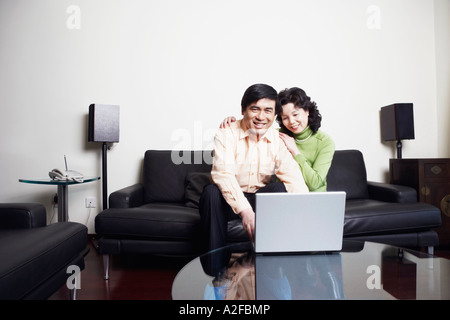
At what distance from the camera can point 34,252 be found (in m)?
1.16

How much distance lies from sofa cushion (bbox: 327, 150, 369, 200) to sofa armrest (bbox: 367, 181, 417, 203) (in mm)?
97

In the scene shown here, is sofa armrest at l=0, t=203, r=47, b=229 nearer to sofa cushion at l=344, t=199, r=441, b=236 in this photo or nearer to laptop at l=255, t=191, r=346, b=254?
laptop at l=255, t=191, r=346, b=254

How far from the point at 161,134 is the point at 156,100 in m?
0.31

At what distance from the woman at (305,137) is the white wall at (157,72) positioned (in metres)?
0.94

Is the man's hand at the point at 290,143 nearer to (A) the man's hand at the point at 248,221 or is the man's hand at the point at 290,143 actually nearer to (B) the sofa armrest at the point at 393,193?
(A) the man's hand at the point at 248,221

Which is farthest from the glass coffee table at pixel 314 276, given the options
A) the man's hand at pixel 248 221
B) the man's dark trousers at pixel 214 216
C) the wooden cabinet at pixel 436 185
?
the wooden cabinet at pixel 436 185

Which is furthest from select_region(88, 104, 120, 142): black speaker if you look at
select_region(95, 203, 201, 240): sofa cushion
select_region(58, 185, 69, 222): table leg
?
select_region(95, 203, 201, 240): sofa cushion

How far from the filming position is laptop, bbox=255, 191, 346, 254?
1.09m

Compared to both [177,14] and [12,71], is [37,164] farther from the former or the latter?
[177,14]

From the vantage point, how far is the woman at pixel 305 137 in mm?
1863

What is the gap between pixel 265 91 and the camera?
171 cm

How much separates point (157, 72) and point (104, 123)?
67 cm

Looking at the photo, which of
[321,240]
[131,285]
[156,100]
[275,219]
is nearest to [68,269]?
[131,285]

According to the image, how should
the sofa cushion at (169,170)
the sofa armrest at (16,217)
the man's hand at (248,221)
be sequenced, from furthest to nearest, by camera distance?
the sofa cushion at (169,170)
the sofa armrest at (16,217)
the man's hand at (248,221)
